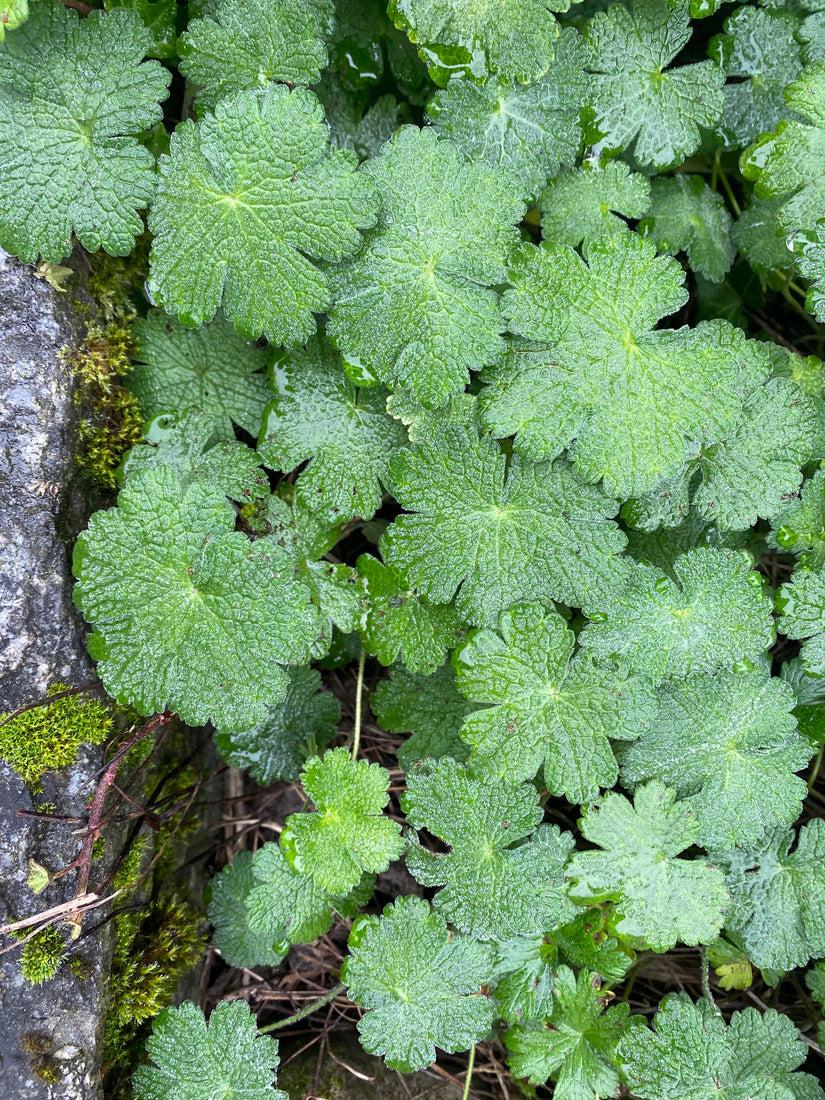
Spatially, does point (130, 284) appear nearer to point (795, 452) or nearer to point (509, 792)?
point (509, 792)

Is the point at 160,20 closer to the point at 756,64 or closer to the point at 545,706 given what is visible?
the point at 756,64

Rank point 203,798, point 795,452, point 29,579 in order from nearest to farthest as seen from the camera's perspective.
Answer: point 29,579, point 795,452, point 203,798

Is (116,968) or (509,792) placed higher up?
(509,792)

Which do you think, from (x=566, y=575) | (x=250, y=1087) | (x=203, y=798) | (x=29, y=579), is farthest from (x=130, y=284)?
(x=250, y=1087)

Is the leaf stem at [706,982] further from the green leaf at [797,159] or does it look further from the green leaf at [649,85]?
the green leaf at [649,85]

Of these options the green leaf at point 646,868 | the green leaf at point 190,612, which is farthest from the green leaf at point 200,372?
the green leaf at point 646,868
